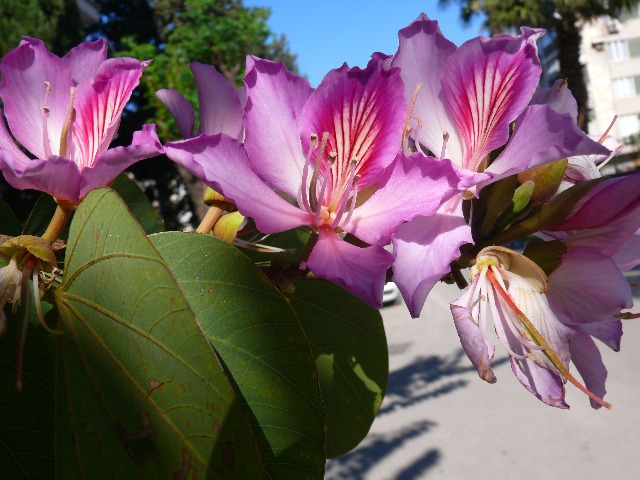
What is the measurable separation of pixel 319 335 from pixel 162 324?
30 centimetres

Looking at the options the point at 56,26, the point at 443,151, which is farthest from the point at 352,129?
the point at 56,26

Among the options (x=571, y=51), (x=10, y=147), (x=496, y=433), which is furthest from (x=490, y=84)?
(x=571, y=51)

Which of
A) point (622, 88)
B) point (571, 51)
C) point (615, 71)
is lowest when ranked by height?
point (622, 88)

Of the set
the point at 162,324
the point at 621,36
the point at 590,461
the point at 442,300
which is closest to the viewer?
the point at 162,324

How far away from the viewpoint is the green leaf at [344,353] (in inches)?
23.5

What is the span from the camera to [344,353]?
0.60 meters

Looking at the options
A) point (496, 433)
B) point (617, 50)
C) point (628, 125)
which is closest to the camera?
point (496, 433)

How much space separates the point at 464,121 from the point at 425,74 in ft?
0.15

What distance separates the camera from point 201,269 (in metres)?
0.38

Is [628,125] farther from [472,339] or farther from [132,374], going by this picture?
[132,374]

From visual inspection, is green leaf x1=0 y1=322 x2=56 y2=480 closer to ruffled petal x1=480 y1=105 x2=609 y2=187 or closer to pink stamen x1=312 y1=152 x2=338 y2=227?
pink stamen x1=312 y1=152 x2=338 y2=227

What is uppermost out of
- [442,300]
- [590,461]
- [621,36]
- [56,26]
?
[56,26]

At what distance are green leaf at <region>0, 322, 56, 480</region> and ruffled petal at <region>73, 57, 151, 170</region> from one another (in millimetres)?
145

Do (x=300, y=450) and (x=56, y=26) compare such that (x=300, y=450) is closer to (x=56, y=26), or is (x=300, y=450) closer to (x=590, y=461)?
A: (x=590, y=461)
